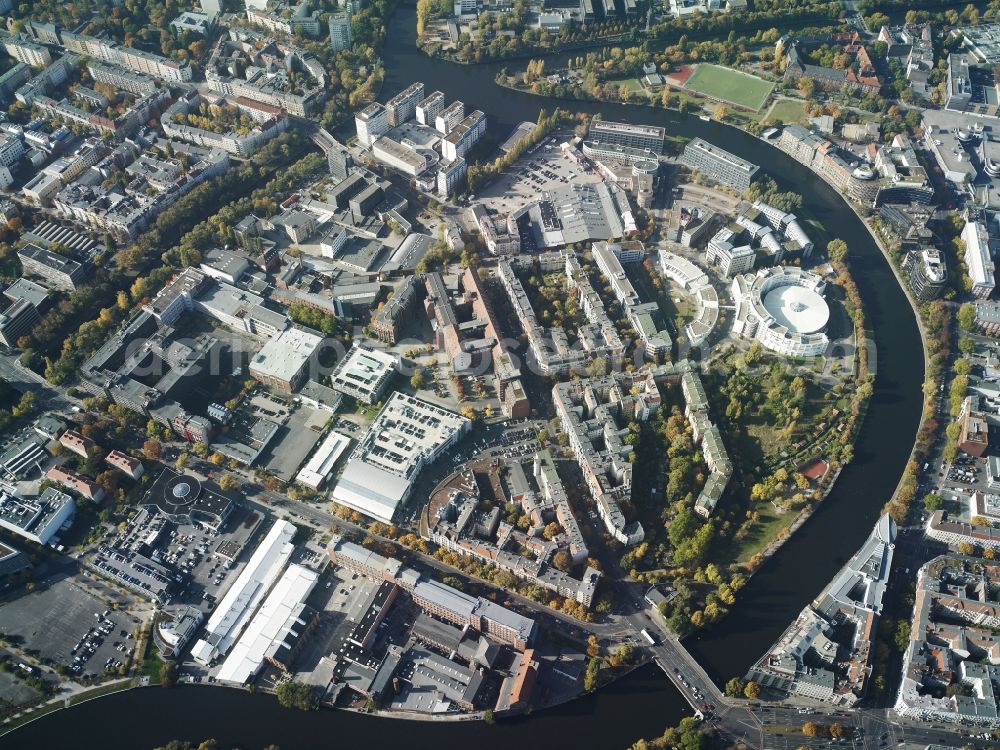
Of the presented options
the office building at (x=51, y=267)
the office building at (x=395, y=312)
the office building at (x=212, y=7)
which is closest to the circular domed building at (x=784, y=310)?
the office building at (x=395, y=312)

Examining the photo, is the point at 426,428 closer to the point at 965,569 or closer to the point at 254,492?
the point at 254,492

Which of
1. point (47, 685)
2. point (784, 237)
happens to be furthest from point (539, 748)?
point (784, 237)

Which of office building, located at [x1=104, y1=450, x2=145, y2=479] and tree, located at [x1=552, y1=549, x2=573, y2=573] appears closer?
tree, located at [x1=552, y1=549, x2=573, y2=573]

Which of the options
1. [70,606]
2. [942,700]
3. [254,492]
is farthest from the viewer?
[254,492]

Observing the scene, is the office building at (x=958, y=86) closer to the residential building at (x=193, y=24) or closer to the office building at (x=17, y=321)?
the residential building at (x=193, y=24)

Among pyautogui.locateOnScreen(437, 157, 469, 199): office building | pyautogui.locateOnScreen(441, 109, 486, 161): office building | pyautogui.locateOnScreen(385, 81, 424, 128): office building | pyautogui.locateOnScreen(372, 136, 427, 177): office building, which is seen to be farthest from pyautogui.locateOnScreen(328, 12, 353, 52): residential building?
pyautogui.locateOnScreen(437, 157, 469, 199): office building

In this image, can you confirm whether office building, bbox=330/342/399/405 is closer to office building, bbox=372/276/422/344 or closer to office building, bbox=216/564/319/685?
office building, bbox=372/276/422/344

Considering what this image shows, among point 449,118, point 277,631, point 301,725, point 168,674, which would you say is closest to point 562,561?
point 277,631
